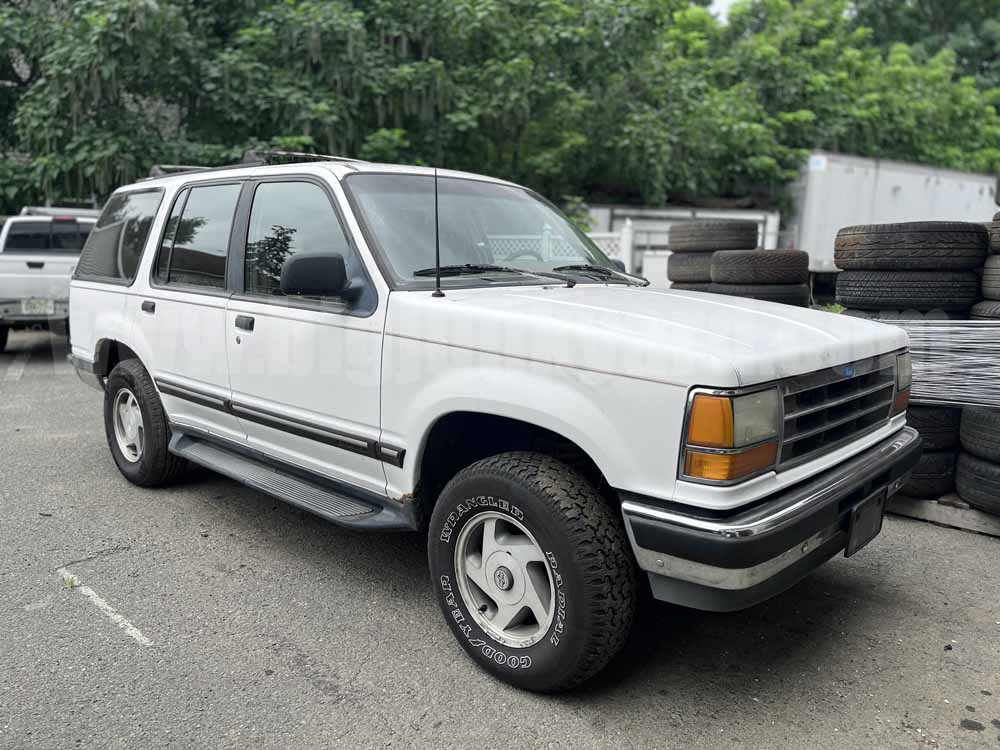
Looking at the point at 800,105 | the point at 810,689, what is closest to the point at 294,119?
the point at 810,689

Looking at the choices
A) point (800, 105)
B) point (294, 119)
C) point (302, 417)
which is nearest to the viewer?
point (302, 417)

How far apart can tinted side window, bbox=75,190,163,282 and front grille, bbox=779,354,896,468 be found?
3.88m

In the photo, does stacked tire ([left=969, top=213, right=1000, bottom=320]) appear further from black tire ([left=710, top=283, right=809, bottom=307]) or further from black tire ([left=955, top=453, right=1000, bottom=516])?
black tire ([left=710, top=283, right=809, bottom=307])

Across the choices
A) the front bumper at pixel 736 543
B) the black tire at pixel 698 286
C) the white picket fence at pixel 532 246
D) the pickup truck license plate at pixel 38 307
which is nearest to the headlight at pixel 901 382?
the front bumper at pixel 736 543

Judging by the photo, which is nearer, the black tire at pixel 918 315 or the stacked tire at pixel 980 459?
the stacked tire at pixel 980 459

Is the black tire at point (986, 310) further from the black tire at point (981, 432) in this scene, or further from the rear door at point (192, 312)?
the rear door at point (192, 312)

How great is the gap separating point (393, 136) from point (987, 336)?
27.7 ft

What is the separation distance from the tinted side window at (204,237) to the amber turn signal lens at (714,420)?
8.81 ft

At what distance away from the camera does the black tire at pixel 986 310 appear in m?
4.50

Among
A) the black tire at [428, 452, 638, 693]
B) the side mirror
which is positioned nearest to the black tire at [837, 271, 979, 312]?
the black tire at [428, 452, 638, 693]

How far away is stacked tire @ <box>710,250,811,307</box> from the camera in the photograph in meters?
5.55

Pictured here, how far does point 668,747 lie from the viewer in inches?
104

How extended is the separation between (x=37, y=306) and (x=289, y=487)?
7.52 meters

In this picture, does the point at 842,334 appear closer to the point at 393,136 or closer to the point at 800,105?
the point at 393,136
